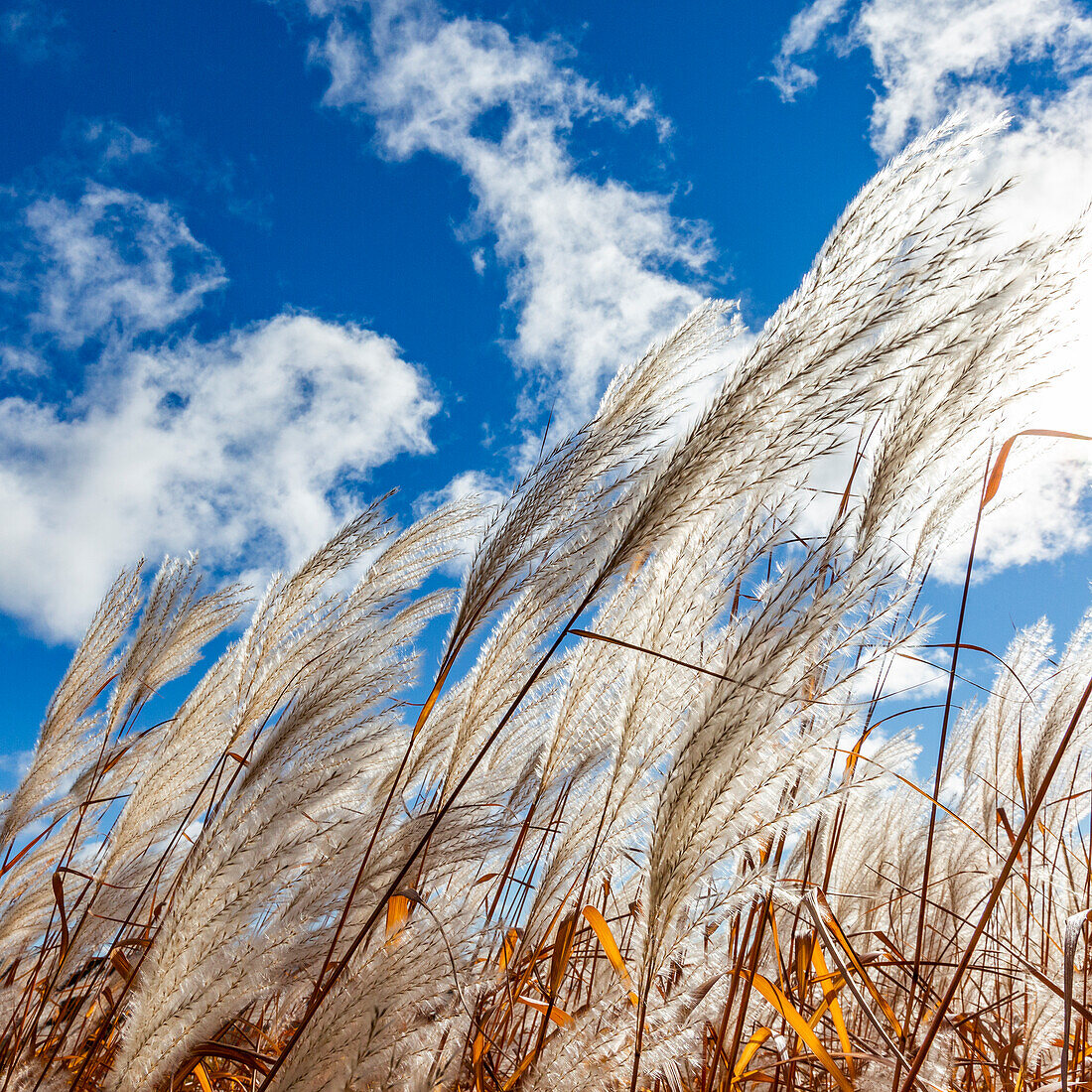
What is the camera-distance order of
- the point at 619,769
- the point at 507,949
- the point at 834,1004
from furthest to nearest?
the point at 507,949, the point at 834,1004, the point at 619,769

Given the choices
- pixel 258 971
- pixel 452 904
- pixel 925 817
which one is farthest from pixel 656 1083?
pixel 925 817

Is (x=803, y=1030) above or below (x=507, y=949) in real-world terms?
below

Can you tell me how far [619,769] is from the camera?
4.61ft

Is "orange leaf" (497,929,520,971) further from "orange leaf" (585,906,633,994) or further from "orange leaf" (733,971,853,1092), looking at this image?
"orange leaf" (733,971,853,1092)

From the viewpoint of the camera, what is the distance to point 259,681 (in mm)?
2158

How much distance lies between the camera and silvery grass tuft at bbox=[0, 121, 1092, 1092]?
44.8 inches

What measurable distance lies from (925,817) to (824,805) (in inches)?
87.2

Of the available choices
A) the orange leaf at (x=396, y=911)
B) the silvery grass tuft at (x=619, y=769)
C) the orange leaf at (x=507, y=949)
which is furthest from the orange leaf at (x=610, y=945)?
the orange leaf at (x=507, y=949)

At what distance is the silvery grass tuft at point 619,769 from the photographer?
114 cm

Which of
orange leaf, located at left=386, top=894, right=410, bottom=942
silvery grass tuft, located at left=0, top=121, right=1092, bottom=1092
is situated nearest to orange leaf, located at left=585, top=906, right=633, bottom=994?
silvery grass tuft, located at left=0, top=121, right=1092, bottom=1092

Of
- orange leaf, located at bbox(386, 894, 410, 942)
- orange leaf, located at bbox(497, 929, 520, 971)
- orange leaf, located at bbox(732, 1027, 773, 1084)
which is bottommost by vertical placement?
orange leaf, located at bbox(732, 1027, 773, 1084)

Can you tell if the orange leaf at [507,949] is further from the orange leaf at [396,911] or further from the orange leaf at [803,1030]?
the orange leaf at [803,1030]

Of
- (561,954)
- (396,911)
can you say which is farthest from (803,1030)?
(396,911)

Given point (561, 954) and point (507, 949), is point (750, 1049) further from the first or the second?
point (507, 949)
